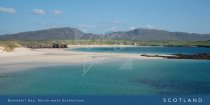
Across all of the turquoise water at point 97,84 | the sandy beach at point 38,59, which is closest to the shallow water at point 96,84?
the turquoise water at point 97,84

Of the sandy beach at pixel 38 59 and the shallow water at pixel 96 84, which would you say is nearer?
the shallow water at pixel 96 84

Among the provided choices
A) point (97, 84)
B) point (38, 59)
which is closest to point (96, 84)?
point (97, 84)

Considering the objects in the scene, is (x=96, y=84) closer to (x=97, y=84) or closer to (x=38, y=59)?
(x=97, y=84)

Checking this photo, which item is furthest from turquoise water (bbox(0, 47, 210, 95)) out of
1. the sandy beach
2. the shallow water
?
the sandy beach

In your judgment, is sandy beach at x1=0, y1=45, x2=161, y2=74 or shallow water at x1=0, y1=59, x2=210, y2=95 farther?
sandy beach at x1=0, y1=45, x2=161, y2=74

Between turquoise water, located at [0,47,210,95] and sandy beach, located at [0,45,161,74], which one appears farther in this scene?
sandy beach, located at [0,45,161,74]

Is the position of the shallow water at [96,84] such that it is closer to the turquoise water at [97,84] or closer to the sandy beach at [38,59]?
the turquoise water at [97,84]

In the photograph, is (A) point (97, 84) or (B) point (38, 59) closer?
(A) point (97, 84)

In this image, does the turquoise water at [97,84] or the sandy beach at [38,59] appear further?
the sandy beach at [38,59]

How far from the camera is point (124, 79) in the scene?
19.7 metres

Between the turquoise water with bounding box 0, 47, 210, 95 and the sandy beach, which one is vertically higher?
the sandy beach

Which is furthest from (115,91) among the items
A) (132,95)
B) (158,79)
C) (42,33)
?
(42,33)

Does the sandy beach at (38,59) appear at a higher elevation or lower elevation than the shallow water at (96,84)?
higher

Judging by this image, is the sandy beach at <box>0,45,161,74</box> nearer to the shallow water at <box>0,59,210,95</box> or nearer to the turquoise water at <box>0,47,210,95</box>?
the turquoise water at <box>0,47,210,95</box>
